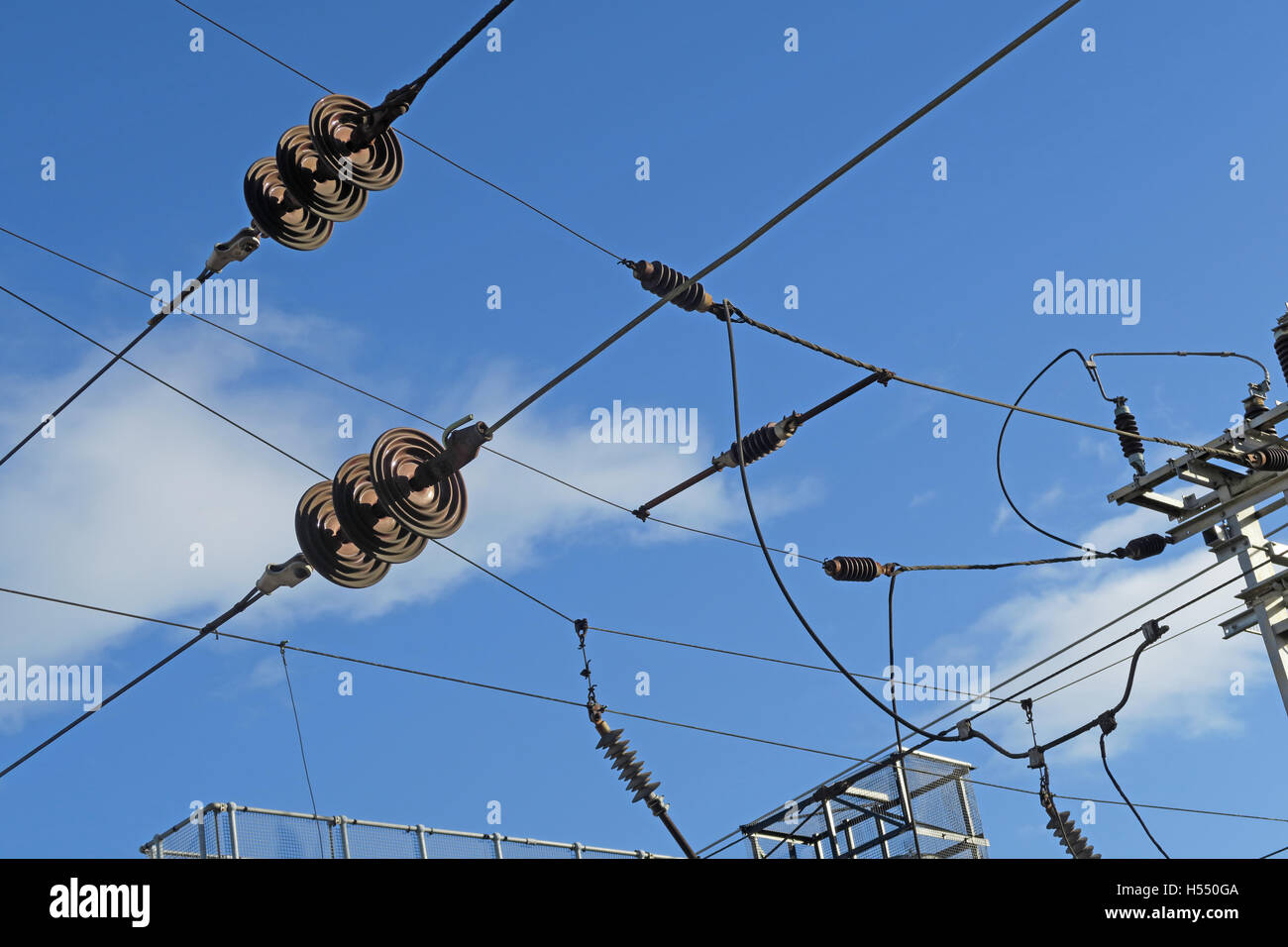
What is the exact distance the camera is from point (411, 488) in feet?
29.3

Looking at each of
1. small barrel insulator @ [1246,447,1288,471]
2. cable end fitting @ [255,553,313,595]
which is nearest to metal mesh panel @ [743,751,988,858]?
small barrel insulator @ [1246,447,1288,471]

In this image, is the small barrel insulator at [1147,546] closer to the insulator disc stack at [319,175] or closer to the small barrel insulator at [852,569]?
the small barrel insulator at [852,569]

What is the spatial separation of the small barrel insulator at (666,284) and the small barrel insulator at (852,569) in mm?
3952

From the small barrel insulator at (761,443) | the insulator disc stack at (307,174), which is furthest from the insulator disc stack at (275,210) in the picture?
the small barrel insulator at (761,443)

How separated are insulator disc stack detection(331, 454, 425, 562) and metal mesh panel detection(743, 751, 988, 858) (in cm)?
795

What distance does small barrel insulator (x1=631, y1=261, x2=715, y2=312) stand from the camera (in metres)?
9.12

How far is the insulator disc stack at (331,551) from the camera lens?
954 centimetres

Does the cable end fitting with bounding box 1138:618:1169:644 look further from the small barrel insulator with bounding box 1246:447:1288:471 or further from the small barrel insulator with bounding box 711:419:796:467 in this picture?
the small barrel insulator with bounding box 711:419:796:467

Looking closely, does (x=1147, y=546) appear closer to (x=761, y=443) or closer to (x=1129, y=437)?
(x=1129, y=437)
